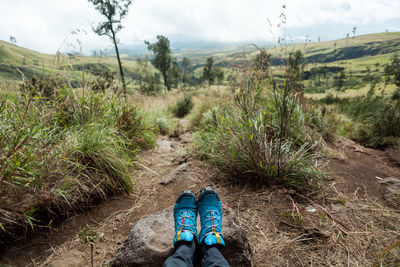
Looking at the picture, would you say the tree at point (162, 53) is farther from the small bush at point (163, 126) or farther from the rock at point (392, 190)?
the rock at point (392, 190)

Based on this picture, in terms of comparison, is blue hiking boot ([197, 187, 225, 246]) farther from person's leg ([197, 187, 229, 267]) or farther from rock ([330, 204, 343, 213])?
rock ([330, 204, 343, 213])

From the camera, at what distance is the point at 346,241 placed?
1.48m

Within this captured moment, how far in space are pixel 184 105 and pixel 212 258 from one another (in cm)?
735

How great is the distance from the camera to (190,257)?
1.32 m

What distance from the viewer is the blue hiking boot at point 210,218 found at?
1.40 meters

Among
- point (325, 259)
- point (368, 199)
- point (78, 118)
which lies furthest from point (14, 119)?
point (368, 199)

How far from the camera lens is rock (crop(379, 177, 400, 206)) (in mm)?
1993

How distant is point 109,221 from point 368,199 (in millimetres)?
2944

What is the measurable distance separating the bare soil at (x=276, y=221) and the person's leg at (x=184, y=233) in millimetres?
463

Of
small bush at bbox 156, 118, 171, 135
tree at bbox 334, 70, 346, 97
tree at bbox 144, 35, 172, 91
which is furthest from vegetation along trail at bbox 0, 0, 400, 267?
tree at bbox 144, 35, 172, 91

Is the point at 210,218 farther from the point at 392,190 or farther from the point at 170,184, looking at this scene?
the point at 392,190

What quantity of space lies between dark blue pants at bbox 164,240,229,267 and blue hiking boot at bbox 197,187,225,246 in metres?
0.06

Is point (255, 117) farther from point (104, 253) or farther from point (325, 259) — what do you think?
point (104, 253)

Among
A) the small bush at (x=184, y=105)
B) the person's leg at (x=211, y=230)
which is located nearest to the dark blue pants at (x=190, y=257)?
the person's leg at (x=211, y=230)
